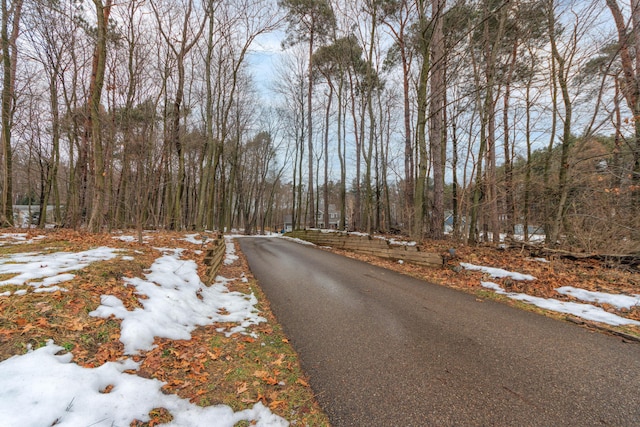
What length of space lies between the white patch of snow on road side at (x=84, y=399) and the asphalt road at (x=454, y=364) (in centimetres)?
79

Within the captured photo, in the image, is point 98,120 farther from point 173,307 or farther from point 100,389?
point 100,389

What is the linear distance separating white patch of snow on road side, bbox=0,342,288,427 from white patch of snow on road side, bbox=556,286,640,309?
5.36m

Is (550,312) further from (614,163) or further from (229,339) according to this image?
(614,163)

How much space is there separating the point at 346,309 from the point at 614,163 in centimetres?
796

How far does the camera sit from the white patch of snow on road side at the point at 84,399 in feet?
4.77

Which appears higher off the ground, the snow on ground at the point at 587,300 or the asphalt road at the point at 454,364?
the snow on ground at the point at 587,300

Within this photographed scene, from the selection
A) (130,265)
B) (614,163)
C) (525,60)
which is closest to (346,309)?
(130,265)

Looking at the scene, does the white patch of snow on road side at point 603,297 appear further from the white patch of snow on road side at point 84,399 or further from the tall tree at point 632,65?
the white patch of snow on road side at point 84,399

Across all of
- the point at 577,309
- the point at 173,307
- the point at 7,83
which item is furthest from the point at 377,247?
the point at 7,83

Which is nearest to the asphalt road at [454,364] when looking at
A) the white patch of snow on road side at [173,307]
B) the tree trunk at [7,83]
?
the white patch of snow on road side at [173,307]

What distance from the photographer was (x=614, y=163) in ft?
21.5

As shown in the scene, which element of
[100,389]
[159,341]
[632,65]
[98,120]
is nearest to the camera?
[100,389]

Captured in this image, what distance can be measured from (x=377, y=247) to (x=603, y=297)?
523 cm

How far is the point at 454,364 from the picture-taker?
2.43 metres
